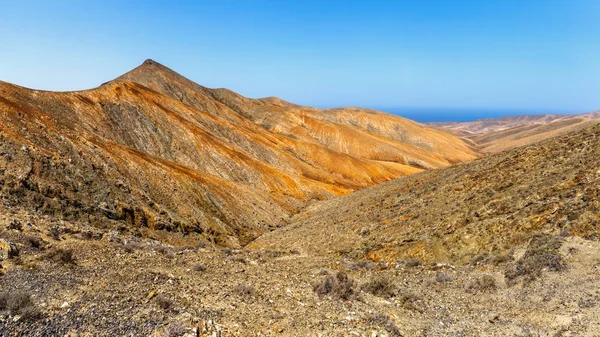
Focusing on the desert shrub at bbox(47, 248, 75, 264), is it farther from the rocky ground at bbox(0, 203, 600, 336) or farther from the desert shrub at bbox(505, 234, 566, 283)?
the desert shrub at bbox(505, 234, 566, 283)

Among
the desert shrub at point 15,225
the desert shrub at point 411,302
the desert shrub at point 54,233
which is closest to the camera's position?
the desert shrub at point 411,302

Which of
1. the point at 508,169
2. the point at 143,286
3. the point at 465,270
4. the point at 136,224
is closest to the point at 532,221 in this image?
the point at 465,270

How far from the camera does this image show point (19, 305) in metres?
7.12

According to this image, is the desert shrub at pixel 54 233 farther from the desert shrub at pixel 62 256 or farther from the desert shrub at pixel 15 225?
the desert shrub at pixel 62 256

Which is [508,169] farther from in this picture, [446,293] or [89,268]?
[89,268]

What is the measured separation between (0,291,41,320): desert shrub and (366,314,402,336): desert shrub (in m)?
7.23

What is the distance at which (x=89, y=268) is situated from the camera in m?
9.89

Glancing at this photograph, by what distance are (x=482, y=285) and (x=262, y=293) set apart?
6.81 metres

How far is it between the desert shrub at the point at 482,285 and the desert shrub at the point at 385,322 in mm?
3717

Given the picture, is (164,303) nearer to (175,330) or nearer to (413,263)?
(175,330)

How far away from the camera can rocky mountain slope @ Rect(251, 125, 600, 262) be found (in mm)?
14219

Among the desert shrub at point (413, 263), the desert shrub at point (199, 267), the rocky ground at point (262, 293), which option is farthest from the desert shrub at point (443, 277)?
the desert shrub at point (199, 267)

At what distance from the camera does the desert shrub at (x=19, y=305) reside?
696cm

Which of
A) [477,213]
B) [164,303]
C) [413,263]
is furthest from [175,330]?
[477,213]
